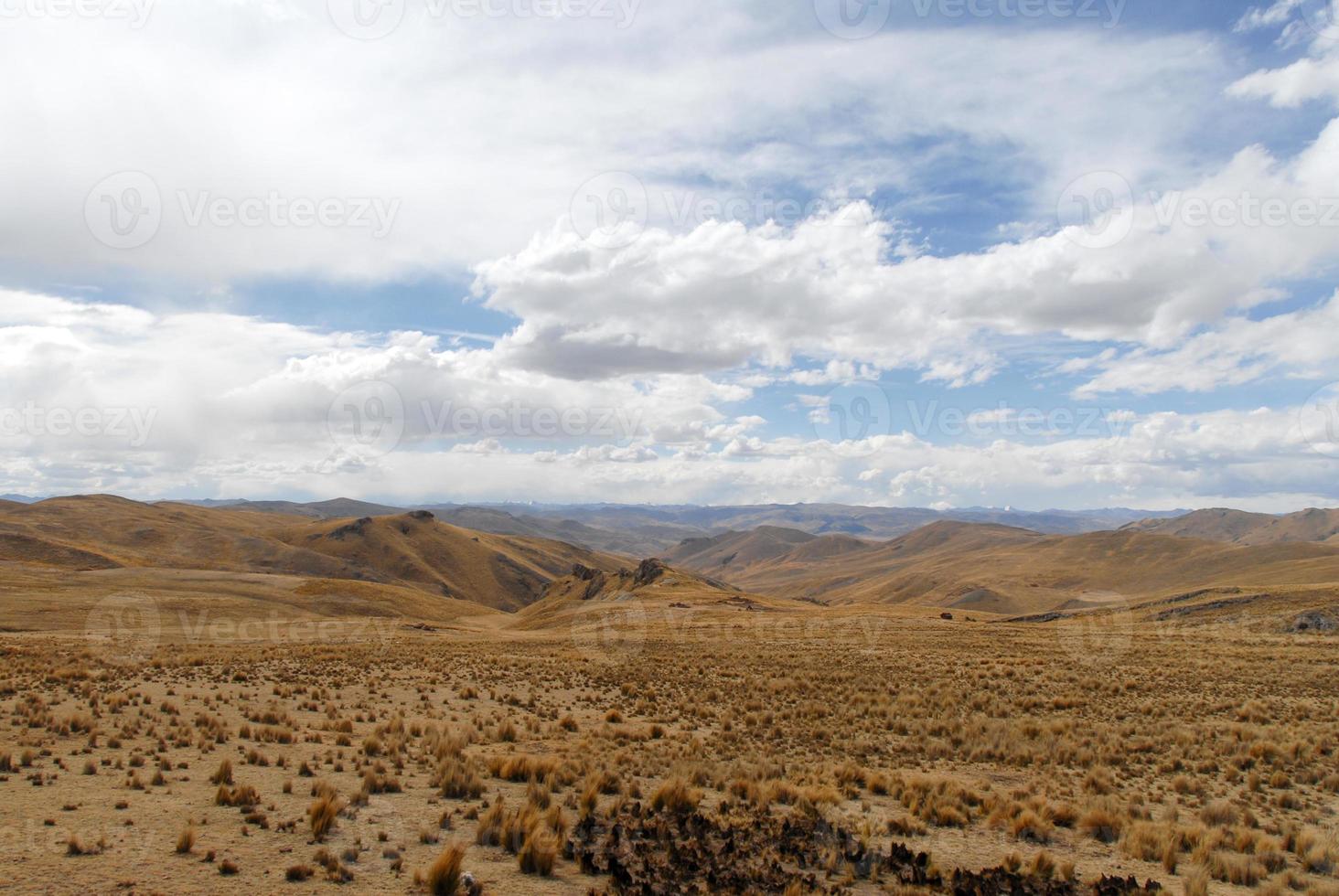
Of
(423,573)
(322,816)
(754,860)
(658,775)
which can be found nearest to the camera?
Result: (754,860)

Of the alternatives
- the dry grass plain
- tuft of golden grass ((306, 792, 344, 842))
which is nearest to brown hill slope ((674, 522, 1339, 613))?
the dry grass plain

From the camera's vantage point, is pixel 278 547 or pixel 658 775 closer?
pixel 658 775

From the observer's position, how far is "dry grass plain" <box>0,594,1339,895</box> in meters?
9.44

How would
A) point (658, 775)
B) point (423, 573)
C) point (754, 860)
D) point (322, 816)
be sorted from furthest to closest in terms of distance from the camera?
point (423, 573) → point (658, 775) → point (322, 816) → point (754, 860)

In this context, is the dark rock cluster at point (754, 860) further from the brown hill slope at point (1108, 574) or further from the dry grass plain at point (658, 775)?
the brown hill slope at point (1108, 574)

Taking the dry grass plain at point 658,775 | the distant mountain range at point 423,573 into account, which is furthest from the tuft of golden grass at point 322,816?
the distant mountain range at point 423,573

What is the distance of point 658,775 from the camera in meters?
14.3

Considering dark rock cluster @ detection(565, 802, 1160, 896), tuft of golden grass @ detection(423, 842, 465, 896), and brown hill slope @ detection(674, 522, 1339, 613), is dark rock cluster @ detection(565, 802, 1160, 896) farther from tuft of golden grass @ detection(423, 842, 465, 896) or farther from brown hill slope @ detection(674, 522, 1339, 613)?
brown hill slope @ detection(674, 522, 1339, 613)

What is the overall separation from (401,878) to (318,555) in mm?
144189

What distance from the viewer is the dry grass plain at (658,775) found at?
9438 millimetres

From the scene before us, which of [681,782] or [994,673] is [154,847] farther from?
[994,673]

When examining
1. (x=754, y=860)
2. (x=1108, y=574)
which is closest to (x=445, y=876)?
(x=754, y=860)

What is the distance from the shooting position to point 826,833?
11023 mm

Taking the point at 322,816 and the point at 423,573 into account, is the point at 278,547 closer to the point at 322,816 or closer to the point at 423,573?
the point at 423,573
